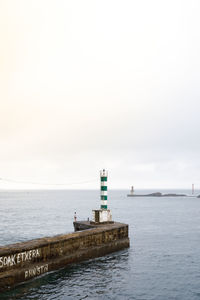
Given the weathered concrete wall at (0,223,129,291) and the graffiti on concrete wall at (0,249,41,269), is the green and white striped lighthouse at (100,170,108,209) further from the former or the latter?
the graffiti on concrete wall at (0,249,41,269)

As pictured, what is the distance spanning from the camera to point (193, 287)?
14367mm

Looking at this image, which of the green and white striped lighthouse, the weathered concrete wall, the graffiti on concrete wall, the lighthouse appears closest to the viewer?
the graffiti on concrete wall

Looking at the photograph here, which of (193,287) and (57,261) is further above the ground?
(57,261)

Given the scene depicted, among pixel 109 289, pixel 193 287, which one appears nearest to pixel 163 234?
pixel 193 287

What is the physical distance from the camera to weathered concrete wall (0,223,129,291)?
1245cm

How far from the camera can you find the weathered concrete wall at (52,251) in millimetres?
12445

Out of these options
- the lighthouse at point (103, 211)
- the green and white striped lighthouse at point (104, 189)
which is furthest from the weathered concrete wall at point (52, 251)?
the green and white striped lighthouse at point (104, 189)

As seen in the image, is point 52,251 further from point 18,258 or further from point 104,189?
point 104,189

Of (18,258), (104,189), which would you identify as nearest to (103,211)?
(104,189)

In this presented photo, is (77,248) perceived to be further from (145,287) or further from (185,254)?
(185,254)

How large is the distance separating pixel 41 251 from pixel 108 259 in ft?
19.9

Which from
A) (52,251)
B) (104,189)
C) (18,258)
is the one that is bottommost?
(52,251)

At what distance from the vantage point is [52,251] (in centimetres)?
1495

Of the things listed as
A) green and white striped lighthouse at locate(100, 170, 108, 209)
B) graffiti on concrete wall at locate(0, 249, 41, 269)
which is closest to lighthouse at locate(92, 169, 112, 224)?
green and white striped lighthouse at locate(100, 170, 108, 209)
